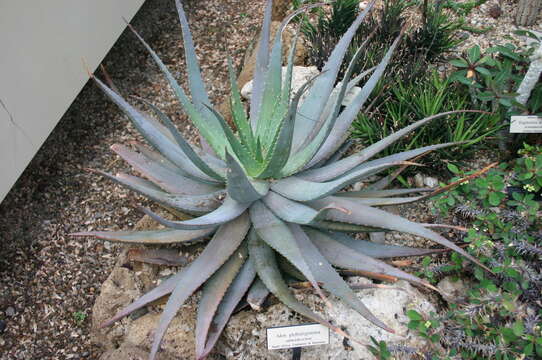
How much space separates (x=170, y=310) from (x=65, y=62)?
2024mm

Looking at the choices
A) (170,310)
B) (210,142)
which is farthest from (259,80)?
(170,310)

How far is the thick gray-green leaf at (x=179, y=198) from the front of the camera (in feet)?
6.25

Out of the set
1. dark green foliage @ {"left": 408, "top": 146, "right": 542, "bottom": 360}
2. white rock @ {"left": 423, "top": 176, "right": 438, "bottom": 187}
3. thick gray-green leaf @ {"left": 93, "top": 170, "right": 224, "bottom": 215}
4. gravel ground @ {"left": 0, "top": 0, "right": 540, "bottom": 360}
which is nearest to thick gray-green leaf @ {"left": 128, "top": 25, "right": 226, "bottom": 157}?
thick gray-green leaf @ {"left": 93, "top": 170, "right": 224, "bottom": 215}

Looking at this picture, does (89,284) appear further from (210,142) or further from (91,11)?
(91,11)

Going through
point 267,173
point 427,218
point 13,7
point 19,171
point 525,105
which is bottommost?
point 427,218

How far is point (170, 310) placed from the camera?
1.80 m

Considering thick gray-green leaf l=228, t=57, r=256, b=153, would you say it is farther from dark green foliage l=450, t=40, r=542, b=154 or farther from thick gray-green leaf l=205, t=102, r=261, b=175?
dark green foliage l=450, t=40, r=542, b=154

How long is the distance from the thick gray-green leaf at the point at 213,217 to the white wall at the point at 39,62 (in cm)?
152

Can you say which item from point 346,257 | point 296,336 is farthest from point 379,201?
point 296,336

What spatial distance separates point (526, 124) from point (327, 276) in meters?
1.32

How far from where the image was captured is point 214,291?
1936 mm

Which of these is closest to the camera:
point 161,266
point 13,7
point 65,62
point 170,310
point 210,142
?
point 170,310

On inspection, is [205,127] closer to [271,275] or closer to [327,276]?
[271,275]

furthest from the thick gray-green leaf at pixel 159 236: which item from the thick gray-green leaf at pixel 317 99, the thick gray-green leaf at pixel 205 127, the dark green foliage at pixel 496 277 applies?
the dark green foliage at pixel 496 277
